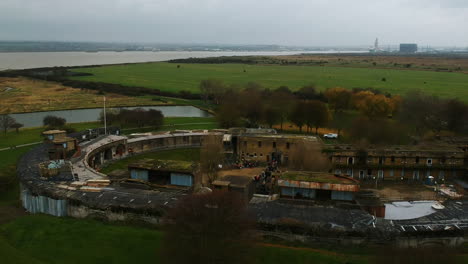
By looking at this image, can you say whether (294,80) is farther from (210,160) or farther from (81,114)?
(210,160)

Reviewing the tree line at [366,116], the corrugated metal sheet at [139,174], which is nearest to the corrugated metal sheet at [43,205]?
the corrugated metal sheet at [139,174]

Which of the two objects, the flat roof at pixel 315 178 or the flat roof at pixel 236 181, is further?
the flat roof at pixel 236 181

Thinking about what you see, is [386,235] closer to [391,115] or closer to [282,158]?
[282,158]

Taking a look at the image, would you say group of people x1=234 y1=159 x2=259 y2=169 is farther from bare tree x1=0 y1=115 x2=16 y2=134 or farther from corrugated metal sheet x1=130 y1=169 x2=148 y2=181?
bare tree x1=0 y1=115 x2=16 y2=134

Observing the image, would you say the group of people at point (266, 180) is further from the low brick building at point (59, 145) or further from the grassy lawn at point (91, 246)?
the low brick building at point (59, 145)

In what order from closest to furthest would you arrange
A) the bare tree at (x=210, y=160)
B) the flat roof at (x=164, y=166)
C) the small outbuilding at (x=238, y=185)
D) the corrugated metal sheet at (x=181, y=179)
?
the small outbuilding at (x=238, y=185) < the corrugated metal sheet at (x=181, y=179) < the flat roof at (x=164, y=166) < the bare tree at (x=210, y=160)

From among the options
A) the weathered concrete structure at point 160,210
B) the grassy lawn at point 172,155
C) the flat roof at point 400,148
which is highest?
the flat roof at point 400,148

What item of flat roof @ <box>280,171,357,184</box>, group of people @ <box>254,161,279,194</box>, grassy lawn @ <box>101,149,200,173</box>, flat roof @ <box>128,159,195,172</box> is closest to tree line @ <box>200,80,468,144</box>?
grassy lawn @ <box>101,149,200,173</box>
